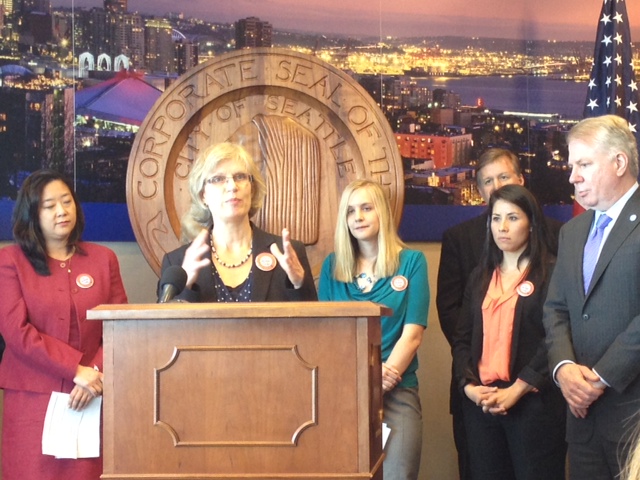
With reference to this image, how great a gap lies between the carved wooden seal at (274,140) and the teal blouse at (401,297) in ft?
1.51

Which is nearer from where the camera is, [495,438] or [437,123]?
[495,438]

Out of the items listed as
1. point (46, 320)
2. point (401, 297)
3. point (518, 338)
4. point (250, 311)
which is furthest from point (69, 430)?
point (518, 338)

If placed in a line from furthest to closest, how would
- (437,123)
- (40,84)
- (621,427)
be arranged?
(437,123) < (40,84) < (621,427)

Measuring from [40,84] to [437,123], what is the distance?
201 centimetres

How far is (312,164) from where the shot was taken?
3.95 meters

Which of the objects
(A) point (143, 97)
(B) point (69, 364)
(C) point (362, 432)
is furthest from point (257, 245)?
(A) point (143, 97)

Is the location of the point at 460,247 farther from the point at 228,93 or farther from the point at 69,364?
the point at 69,364

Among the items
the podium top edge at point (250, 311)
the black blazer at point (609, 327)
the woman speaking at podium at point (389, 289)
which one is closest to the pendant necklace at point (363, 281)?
the woman speaking at podium at point (389, 289)

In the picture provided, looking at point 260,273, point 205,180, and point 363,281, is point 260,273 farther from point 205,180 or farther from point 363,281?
point 363,281

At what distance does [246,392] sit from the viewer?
2.15 m

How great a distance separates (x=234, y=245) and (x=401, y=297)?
0.67 meters

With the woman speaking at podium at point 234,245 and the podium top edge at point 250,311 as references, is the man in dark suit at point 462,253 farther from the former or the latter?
the podium top edge at point 250,311

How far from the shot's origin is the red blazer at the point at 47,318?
3.42 metres

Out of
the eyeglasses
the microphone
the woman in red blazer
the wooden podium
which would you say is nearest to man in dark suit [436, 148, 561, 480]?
the eyeglasses
